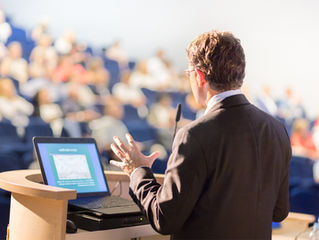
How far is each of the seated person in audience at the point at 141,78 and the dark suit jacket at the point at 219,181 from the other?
4.88 metres

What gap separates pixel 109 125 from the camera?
5691 mm

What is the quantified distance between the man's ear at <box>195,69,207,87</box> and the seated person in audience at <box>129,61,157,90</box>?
190 inches

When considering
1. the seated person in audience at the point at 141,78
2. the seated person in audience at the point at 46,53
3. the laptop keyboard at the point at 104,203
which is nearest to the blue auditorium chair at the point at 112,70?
the seated person in audience at the point at 141,78

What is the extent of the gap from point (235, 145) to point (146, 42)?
17.6ft

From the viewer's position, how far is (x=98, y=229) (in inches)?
56.9

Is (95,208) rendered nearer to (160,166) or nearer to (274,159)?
(274,159)

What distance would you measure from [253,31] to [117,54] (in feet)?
6.35

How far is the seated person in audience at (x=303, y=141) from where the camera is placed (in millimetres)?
6254

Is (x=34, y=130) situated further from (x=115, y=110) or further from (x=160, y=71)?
(x=160, y=71)

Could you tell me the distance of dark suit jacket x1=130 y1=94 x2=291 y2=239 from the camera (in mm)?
1212

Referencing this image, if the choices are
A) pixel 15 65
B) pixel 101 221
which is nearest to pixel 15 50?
pixel 15 65

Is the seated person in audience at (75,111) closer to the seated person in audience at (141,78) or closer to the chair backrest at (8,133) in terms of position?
the chair backrest at (8,133)

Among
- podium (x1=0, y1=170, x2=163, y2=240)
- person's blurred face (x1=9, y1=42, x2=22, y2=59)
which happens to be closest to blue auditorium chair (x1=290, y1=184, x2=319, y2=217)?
person's blurred face (x1=9, y1=42, x2=22, y2=59)

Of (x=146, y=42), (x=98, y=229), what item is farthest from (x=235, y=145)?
(x=146, y=42)
